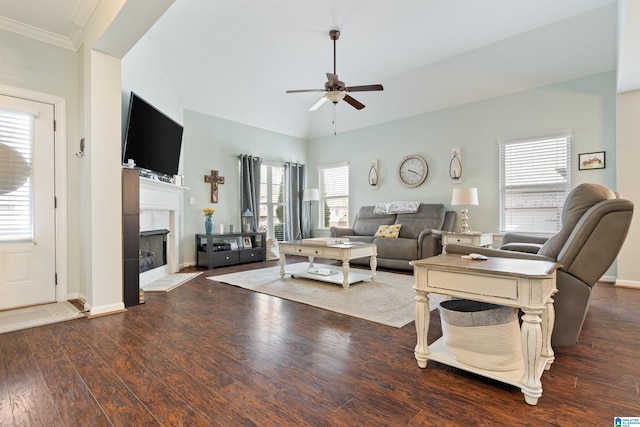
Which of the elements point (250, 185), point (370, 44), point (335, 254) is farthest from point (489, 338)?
point (250, 185)

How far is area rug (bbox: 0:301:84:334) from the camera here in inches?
105

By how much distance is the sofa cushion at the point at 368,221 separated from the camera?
6062 millimetres

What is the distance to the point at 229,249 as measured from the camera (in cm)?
575

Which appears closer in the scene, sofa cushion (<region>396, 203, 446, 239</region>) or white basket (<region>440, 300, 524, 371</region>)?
white basket (<region>440, 300, 524, 371</region>)

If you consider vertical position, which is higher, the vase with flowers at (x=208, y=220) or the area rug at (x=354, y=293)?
the vase with flowers at (x=208, y=220)

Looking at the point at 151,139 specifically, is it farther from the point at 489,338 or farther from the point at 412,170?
the point at 412,170

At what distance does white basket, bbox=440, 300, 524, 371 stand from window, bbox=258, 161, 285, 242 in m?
5.40

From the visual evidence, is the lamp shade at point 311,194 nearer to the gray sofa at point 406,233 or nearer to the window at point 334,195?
the window at point 334,195

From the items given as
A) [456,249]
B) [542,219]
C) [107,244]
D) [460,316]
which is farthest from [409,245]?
[107,244]

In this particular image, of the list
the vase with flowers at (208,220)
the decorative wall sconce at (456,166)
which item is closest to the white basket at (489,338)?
the decorative wall sconce at (456,166)

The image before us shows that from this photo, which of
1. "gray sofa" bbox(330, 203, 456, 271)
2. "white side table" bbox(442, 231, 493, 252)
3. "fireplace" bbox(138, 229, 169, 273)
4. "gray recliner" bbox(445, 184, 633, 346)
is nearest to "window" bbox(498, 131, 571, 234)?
"white side table" bbox(442, 231, 493, 252)

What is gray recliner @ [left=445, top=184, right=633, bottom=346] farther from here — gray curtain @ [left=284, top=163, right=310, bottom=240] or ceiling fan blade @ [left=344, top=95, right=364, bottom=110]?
gray curtain @ [left=284, top=163, right=310, bottom=240]

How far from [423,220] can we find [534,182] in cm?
174

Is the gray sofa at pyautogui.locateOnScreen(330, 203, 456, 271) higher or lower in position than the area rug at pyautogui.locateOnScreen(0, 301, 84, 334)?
higher
